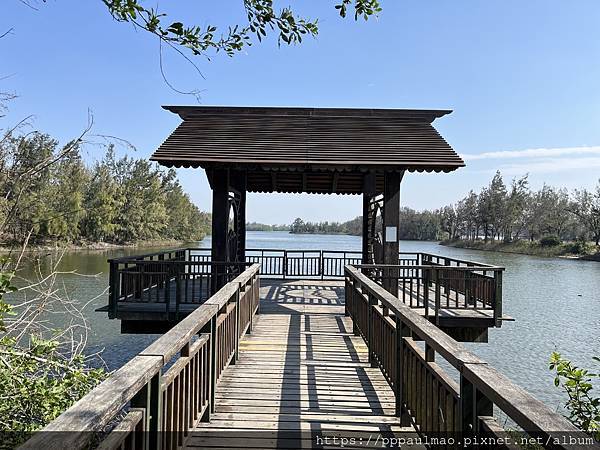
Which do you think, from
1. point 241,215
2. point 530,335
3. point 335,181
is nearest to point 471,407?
Answer: point 241,215

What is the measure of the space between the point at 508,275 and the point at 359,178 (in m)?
19.3

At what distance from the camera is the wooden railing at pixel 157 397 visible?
1.39 m

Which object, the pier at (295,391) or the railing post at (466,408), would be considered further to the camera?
the railing post at (466,408)

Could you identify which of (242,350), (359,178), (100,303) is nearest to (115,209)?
(100,303)

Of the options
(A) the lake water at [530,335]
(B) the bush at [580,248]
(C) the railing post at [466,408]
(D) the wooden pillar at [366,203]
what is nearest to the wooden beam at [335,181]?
(D) the wooden pillar at [366,203]

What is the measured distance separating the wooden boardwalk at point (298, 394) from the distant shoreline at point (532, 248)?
46.8 m

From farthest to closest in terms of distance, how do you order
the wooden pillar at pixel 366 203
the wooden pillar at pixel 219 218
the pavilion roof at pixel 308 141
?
1. the wooden pillar at pixel 366 203
2. the wooden pillar at pixel 219 218
3. the pavilion roof at pixel 308 141

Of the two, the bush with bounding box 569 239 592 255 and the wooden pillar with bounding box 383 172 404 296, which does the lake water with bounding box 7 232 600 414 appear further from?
the bush with bounding box 569 239 592 255

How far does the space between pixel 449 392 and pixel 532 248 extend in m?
56.7

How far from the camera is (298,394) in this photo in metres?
4.15

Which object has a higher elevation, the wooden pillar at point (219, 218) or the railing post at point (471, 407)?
the wooden pillar at point (219, 218)

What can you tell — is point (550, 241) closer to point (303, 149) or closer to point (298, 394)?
point (303, 149)

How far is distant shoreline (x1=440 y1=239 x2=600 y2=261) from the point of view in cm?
4691

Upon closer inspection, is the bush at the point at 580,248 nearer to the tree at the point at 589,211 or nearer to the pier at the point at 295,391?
the tree at the point at 589,211
